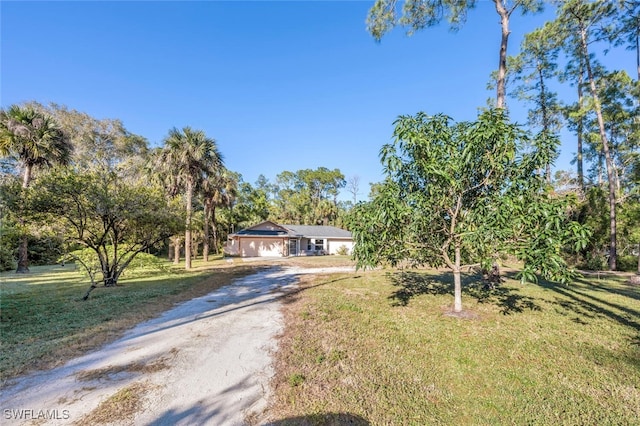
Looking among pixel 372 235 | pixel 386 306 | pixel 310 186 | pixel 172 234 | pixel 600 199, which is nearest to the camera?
pixel 372 235

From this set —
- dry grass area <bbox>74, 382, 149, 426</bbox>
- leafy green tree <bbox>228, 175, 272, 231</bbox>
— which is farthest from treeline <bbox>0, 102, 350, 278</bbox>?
leafy green tree <bbox>228, 175, 272, 231</bbox>

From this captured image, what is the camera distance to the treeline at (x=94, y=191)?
848 centimetres

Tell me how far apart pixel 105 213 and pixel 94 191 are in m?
0.87

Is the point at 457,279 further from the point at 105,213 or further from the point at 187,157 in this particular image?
the point at 187,157

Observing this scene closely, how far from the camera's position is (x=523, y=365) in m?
4.05

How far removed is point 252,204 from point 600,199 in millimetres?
36407

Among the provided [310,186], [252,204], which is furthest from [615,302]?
[310,186]

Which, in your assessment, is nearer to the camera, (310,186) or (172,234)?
(172,234)

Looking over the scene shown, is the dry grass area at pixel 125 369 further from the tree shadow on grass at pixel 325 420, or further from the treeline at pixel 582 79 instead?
the treeline at pixel 582 79

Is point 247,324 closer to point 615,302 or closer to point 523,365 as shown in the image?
point 523,365

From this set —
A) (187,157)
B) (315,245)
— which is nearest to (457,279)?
(187,157)

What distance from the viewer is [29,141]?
549 inches

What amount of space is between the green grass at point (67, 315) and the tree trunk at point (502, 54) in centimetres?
1307

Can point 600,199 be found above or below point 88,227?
above
